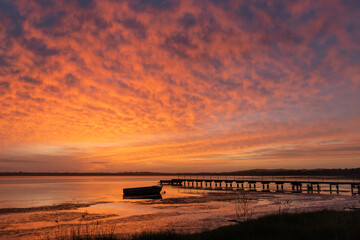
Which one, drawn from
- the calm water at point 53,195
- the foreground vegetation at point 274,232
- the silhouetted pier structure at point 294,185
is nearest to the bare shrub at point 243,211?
the foreground vegetation at point 274,232

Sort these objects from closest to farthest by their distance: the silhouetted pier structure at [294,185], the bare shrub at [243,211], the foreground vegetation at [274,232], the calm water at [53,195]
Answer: the foreground vegetation at [274,232], the bare shrub at [243,211], the calm water at [53,195], the silhouetted pier structure at [294,185]

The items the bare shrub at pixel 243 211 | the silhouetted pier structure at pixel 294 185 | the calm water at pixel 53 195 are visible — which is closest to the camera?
the bare shrub at pixel 243 211

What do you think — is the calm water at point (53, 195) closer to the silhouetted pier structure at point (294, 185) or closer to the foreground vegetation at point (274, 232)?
the silhouetted pier structure at point (294, 185)

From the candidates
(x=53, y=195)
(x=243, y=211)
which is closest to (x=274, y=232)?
(x=243, y=211)

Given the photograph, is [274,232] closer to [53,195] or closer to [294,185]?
[53,195]

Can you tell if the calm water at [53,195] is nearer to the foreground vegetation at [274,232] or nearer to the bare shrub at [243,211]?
the bare shrub at [243,211]

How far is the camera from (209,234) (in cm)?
1554

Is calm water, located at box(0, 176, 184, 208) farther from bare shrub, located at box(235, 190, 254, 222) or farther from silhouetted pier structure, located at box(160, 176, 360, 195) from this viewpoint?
bare shrub, located at box(235, 190, 254, 222)

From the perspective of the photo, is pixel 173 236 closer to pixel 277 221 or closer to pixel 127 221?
pixel 277 221

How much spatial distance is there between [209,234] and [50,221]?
781 inches

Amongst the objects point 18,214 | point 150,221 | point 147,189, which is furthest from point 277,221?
point 147,189

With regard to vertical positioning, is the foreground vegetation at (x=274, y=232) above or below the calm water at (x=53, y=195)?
above

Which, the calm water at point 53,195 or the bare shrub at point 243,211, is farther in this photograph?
the calm water at point 53,195

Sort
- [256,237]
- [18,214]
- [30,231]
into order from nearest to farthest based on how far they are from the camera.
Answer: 1. [256,237]
2. [30,231]
3. [18,214]
